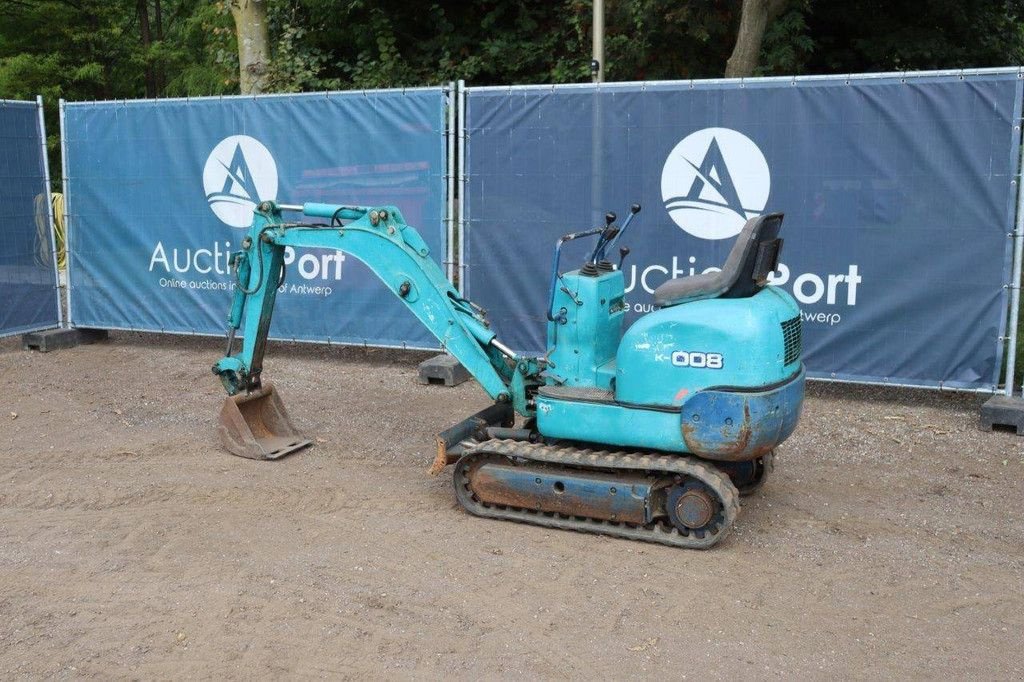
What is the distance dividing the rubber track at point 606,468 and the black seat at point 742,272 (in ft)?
3.01

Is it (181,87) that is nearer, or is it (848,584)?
(848,584)

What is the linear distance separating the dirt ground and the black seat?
1407 mm

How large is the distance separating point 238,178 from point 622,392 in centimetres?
605

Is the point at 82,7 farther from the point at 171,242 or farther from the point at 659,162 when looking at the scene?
the point at 659,162

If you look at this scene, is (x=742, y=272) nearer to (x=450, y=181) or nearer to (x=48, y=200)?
(x=450, y=181)

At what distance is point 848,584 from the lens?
17.8 ft

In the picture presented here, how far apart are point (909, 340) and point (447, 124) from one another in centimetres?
449

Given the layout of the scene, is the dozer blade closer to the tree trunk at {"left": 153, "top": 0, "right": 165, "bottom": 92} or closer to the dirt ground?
the dirt ground

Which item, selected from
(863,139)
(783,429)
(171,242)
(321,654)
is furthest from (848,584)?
(171,242)

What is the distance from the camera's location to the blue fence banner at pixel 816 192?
8312mm

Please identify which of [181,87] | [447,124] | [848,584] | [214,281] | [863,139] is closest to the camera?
[848,584]

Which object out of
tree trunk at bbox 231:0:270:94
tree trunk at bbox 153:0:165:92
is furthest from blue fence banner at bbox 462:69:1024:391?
tree trunk at bbox 153:0:165:92

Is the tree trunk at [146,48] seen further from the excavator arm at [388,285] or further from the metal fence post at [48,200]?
the excavator arm at [388,285]

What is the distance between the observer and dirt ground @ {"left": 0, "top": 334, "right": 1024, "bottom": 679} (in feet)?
15.3
